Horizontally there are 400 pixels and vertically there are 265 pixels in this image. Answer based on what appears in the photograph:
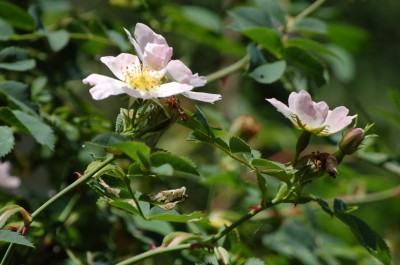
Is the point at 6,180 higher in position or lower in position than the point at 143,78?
lower

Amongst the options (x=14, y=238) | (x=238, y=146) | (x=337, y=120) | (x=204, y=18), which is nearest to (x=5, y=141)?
(x=14, y=238)

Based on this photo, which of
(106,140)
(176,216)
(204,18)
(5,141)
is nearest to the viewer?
(106,140)

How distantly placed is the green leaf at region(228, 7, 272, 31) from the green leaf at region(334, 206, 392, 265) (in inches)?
16.1

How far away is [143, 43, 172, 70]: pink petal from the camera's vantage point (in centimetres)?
79

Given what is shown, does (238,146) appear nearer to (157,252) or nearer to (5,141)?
(157,252)

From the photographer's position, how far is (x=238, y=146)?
0.80 metres

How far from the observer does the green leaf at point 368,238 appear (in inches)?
33.9

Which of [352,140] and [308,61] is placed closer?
[352,140]

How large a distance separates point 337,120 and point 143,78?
23cm

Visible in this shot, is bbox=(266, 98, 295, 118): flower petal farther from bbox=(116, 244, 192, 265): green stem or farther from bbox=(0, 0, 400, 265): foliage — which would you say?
bbox=(116, 244, 192, 265): green stem

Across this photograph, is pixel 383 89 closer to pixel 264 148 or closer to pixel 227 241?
pixel 264 148

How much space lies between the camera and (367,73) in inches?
125

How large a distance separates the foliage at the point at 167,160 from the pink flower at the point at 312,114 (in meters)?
0.01

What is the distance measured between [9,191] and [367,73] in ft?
7.18
